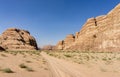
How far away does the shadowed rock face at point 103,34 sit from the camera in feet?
287

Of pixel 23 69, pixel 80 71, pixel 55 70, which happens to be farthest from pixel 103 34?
pixel 23 69

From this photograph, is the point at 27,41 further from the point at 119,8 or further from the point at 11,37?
the point at 119,8

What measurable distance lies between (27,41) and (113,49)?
10461cm

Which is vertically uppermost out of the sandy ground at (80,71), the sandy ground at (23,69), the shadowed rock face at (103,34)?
the shadowed rock face at (103,34)

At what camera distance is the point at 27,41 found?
17050cm

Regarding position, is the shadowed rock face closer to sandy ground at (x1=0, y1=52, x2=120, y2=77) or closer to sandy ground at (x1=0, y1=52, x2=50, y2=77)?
sandy ground at (x1=0, y1=52, x2=120, y2=77)

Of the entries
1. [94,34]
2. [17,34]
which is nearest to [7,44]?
[17,34]

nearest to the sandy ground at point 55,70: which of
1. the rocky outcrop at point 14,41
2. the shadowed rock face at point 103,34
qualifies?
the shadowed rock face at point 103,34

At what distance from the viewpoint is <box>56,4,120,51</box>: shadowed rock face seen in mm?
87625

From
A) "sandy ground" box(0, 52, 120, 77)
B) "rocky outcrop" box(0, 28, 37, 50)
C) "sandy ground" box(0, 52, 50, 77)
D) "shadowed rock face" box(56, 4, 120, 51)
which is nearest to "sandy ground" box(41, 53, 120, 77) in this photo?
"sandy ground" box(0, 52, 120, 77)

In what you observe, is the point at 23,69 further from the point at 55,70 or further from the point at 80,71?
the point at 80,71

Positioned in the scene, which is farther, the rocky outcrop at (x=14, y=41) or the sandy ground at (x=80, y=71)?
the rocky outcrop at (x=14, y=41)

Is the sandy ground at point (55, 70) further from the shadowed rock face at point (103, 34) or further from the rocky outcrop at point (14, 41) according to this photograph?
the rocky outcrop at point (14, 41)

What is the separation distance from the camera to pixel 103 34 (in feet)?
329
